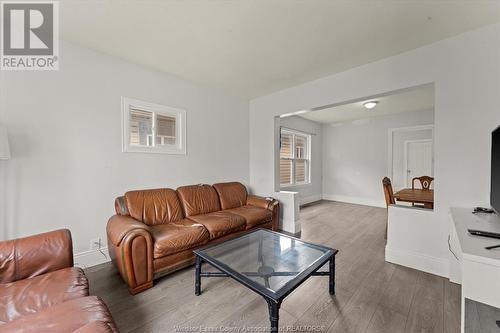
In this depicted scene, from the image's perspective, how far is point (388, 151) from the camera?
5207mm

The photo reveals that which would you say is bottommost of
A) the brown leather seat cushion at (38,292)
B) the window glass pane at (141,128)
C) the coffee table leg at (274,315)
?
the coffee table leg at (274,315)

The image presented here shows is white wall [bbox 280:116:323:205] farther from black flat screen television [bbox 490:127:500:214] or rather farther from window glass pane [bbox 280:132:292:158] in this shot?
black flat screen television [bbox 490:127:500:214]

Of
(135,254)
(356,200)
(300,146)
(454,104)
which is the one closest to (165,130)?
(135,254)

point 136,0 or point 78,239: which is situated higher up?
point 136,0

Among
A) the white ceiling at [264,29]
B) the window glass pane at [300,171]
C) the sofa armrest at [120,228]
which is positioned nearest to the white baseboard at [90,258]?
the sofa armrest at [120,228]

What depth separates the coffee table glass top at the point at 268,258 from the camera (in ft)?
4.76

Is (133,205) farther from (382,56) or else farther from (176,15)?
(382,56)

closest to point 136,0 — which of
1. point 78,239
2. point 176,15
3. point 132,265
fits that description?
point 176,15

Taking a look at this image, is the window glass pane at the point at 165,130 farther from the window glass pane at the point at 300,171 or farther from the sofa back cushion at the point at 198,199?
the window glass pane at the point at 300,171

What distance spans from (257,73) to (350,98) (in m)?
1.32

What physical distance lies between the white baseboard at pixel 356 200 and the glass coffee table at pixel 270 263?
14.1ft

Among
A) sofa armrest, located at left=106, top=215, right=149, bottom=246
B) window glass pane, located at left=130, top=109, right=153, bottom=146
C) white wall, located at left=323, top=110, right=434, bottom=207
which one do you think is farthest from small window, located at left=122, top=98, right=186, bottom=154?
white wall, located at left=323, top=110, right=434, bottom=207

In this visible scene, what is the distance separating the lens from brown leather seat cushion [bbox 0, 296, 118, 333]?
895 millimetres

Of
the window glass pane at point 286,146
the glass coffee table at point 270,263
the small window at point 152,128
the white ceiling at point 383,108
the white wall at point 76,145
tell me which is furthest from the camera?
the window glass pane at point 286,146
